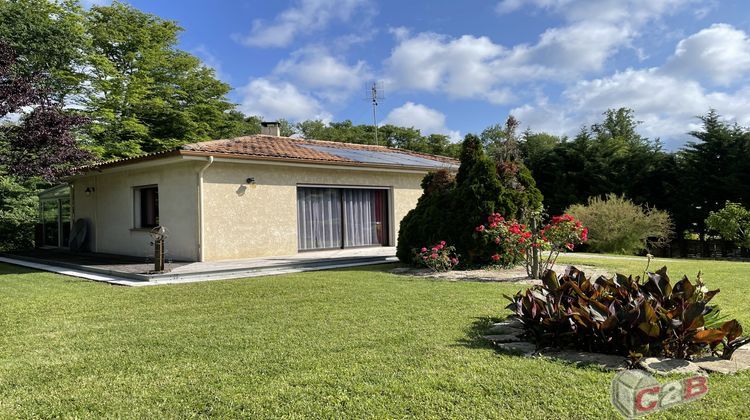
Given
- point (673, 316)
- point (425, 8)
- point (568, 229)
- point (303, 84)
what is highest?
point (303, 84)

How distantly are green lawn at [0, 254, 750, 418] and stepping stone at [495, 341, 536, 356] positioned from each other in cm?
21

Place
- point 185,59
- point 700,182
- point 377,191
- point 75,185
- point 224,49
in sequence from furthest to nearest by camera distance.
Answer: point 185,59, point 700,182, point 224,49, point 75,185, point 377,191

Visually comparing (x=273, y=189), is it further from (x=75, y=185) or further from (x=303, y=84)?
(x=303, y=84)

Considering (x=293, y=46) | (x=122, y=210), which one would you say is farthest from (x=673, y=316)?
(x=293, y=46)

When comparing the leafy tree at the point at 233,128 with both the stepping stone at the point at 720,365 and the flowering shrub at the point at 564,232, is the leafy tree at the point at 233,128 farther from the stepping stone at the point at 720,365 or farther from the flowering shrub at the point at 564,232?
the stepping stone at the point at 720,365

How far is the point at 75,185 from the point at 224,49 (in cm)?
760

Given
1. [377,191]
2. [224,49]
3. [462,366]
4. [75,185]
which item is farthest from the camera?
[224,49]

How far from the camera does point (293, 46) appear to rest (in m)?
20.0

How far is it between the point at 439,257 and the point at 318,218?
18.1 feet

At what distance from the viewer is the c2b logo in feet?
3.73

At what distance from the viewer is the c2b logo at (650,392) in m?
1.14

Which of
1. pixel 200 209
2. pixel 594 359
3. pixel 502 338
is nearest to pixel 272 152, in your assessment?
pixel 200 209

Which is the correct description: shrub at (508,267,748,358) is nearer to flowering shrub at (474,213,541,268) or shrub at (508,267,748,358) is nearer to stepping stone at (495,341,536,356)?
stepping stone at (495,341,536,356)

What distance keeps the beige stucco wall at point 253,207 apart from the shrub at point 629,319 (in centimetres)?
926
